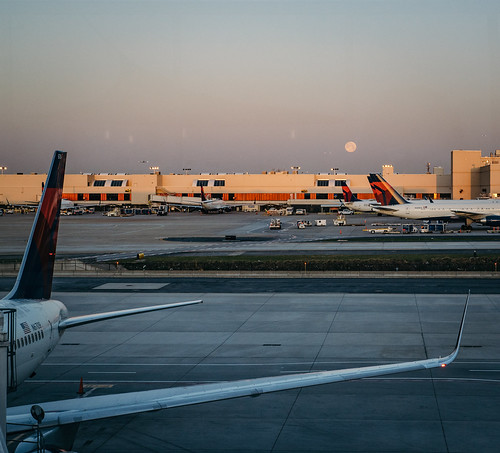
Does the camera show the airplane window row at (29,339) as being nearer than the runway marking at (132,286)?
Yes

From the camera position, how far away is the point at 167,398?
568 inches

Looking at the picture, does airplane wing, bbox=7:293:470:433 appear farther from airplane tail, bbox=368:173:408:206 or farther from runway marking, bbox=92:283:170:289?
airplane tail, bbox=368:173:408:206

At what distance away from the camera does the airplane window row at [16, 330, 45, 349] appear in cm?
1759

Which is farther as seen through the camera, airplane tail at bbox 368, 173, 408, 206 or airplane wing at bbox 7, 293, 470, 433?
airplane tail at bbox 368, 173, 408, 206

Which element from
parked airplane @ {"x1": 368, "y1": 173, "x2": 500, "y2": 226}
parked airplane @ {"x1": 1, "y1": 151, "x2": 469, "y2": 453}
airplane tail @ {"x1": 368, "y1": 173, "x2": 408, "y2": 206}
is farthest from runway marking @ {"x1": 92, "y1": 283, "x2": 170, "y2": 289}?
airplane tail @ {"x1": 368, "y1": 173, "x2": 408, "y2": 206}

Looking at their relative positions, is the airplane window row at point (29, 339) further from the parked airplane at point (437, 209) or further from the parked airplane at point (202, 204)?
the parked airplane at point (202, 204)

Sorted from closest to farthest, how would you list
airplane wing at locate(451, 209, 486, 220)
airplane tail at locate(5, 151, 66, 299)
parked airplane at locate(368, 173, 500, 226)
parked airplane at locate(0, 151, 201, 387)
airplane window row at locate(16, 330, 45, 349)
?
airplane window row at locate(16, 330, 45, 349), parked airplane at locate(0, 151, 201, 387), airplane tail at locate(5, 151, 66, 299), airplane wing at locate(451, 209, 486, 220), parked airplane at locate(368, 173, 500, 226)

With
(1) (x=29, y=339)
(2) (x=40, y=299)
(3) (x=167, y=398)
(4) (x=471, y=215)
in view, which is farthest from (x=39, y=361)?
(4) (x=471, y=215)

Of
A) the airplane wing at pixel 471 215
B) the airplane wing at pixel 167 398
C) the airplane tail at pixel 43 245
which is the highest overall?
the airplane tail at pixel 43 245

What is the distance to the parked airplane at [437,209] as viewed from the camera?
106 meters

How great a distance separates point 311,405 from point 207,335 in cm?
1246

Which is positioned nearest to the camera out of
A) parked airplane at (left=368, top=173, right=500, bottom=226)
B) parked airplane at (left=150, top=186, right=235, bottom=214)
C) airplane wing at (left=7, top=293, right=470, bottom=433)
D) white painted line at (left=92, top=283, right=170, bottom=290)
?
airplane wing at (left=7, top=293, right=470, bottom=433)

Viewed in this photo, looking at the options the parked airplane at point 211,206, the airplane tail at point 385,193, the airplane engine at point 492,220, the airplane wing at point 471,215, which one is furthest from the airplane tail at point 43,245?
the parked airplane at point 211,206

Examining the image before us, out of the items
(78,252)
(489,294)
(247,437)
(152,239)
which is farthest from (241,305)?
(152,239)
